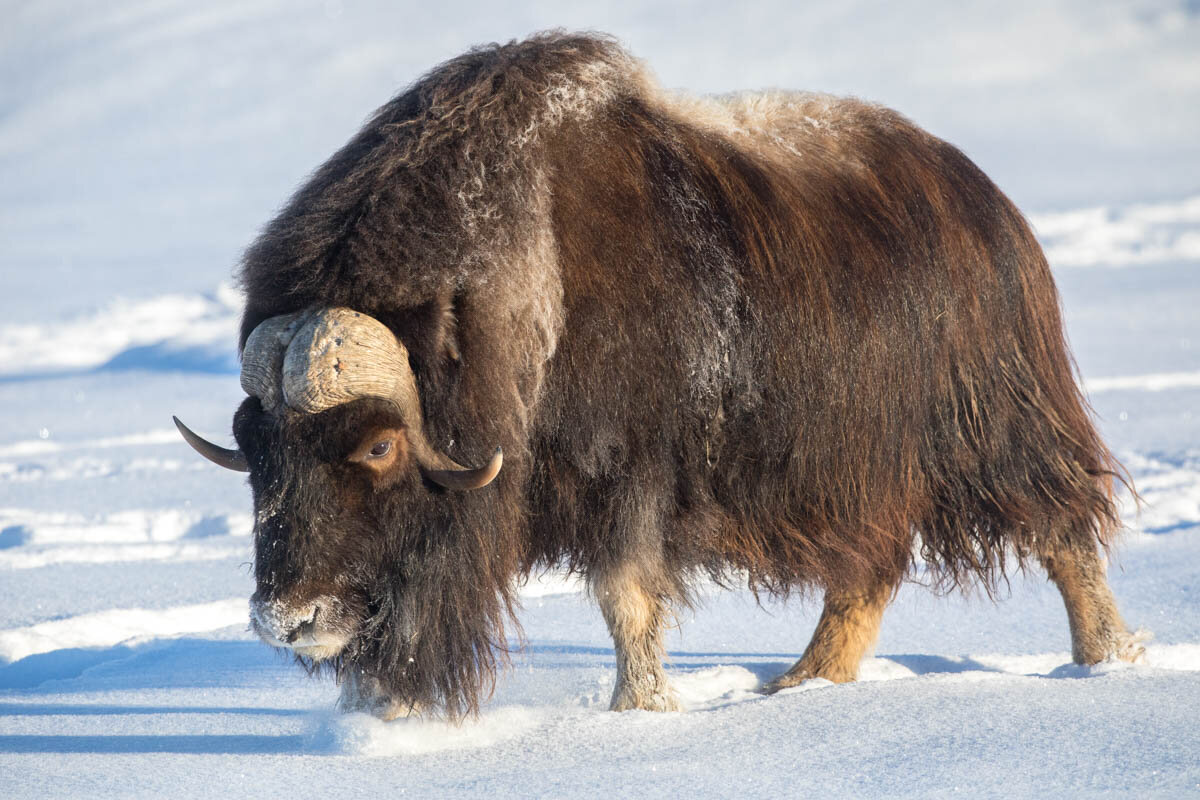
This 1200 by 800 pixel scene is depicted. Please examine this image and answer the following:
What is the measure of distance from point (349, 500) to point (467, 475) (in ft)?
0.74

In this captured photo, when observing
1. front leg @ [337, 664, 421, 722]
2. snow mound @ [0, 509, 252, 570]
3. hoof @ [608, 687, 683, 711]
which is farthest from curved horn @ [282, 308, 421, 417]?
snow mound @ [0, 509, 252, 570]

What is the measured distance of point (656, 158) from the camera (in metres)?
2.47

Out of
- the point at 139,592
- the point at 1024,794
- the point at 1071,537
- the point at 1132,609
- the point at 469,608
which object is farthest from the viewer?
the point at 139,592

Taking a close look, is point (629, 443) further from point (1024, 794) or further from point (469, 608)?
point (1024, 794)

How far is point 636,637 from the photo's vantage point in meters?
2.51

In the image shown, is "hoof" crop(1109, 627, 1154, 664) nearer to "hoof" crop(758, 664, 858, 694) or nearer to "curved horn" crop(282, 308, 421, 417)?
"hoof" crop(758, 664, 858, 694)

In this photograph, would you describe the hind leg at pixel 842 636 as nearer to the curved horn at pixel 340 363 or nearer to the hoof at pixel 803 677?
the hoof at pixel 803 677

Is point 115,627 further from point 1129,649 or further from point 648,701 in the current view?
point 1129,649

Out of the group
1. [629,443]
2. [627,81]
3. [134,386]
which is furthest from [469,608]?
[134,386]

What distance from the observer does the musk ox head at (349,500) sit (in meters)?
2.01

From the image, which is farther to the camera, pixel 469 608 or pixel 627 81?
pixel 627 81

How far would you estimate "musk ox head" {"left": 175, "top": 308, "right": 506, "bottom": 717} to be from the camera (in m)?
2.01

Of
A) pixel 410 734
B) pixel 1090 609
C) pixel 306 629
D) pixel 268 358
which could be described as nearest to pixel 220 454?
pixel 268 358

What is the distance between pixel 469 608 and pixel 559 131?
1036 mm
